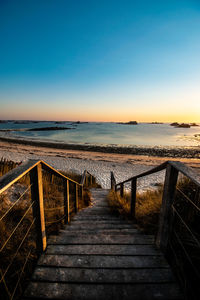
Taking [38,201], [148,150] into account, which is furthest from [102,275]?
[148,150]

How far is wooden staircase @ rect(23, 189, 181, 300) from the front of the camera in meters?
1.24

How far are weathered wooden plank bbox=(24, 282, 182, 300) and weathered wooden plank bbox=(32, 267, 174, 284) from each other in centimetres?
5

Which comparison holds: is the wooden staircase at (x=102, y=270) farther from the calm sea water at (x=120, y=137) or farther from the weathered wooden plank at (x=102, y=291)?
the calm sea water at (x=120, y=137)

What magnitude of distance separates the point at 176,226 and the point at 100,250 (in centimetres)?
115

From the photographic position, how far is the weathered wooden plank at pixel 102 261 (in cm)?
153

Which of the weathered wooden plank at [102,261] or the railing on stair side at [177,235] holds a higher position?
the railing on stair side at [177,235]

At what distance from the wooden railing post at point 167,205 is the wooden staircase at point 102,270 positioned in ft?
0.55

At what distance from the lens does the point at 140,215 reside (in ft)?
9.07

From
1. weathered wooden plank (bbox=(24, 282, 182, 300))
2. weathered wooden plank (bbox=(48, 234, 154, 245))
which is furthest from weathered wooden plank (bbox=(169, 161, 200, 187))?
weathered wooden plank (bbox=(48, 234, 154, 245))

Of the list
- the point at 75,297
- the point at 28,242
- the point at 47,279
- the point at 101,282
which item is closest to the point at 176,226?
the point at 101,282

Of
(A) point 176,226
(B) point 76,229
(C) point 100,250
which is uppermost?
(A) point 176,226

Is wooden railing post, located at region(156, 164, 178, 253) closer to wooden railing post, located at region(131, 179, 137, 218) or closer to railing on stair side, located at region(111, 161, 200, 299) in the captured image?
railing on stair side, located at region(111, 161, 200, 299)

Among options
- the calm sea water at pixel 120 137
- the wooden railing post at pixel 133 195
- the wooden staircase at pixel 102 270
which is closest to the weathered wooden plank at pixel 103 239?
the wooden staircase at pixel 102 270

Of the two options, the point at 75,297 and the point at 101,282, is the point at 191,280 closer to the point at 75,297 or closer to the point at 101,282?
the point at 101,282
